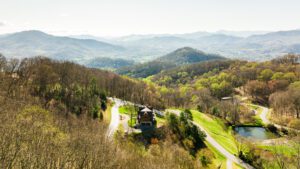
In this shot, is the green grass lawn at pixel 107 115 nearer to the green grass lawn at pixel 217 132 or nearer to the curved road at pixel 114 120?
the curved road at pixel 114 120

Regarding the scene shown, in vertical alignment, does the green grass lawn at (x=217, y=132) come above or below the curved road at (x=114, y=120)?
below

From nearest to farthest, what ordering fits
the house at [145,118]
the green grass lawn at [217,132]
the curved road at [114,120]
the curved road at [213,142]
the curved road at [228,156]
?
the curved road at [228,156]
the curved road at [213,142]
the curved road at [114,120]
the house at [145,118]
the green grass lawn at [217,132]

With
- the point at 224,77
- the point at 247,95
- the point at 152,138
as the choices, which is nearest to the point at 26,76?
the point at 152,138

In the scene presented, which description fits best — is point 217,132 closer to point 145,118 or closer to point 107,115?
point 145,118

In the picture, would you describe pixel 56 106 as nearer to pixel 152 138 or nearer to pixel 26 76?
pixel 26 76

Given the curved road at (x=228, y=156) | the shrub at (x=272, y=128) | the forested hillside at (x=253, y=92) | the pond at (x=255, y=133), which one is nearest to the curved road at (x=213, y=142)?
the curved road at (x=228, y=156)

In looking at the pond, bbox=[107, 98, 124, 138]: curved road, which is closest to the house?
bbox=[107, 98, 124, 138]: curved road
